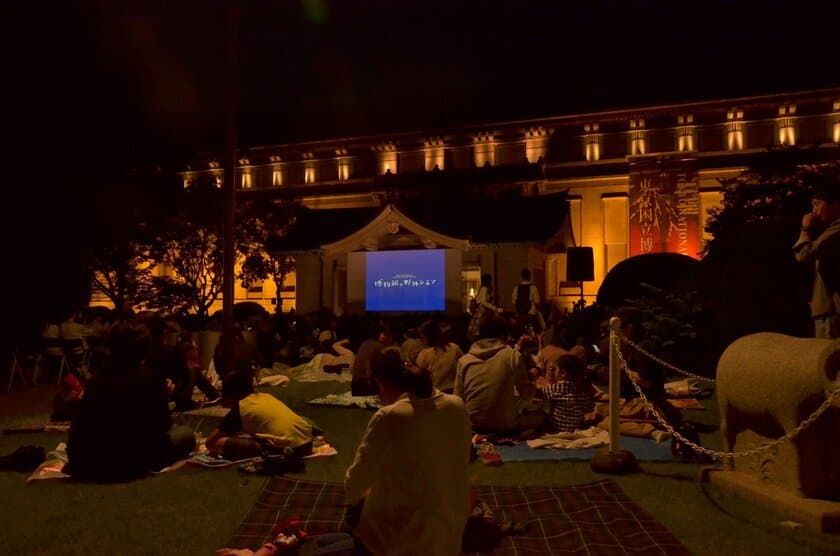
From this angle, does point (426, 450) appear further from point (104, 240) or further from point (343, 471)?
point (104, 240)

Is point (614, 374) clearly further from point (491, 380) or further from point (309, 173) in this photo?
point (309, 173)

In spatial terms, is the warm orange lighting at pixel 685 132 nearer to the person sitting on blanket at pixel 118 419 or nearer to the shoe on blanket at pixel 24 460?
the person sitting on blanket at pixel 118 419

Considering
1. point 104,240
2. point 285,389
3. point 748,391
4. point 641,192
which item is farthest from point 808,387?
point 641,192

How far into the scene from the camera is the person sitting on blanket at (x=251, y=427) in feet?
23.6

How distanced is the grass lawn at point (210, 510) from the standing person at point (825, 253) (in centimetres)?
170

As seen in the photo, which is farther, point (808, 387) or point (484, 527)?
point (808, 387)

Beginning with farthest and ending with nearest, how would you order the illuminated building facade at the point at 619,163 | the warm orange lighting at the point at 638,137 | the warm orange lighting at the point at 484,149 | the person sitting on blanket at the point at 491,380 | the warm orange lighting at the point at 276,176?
the warm orange lighting at the point at 276,176
the warm orange lighting at the point at 484,149
the warm orange lighting at the point at 638,137
the illuminated building facade at the point at 619,163
the person sitting on blanket at the point at 491,380

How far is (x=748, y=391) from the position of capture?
19.3 ft

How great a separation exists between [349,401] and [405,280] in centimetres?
1133

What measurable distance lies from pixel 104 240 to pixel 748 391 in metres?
24.3

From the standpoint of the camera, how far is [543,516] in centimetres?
549

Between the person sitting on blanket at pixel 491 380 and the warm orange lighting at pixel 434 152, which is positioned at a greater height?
the warm orange lighting at pixel 434 152

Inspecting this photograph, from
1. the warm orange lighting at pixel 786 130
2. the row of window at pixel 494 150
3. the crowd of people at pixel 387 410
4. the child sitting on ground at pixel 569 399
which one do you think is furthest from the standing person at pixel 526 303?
the warm orange lighting at pixel 786 130

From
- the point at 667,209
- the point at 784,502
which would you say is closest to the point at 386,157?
the point at 667,209
